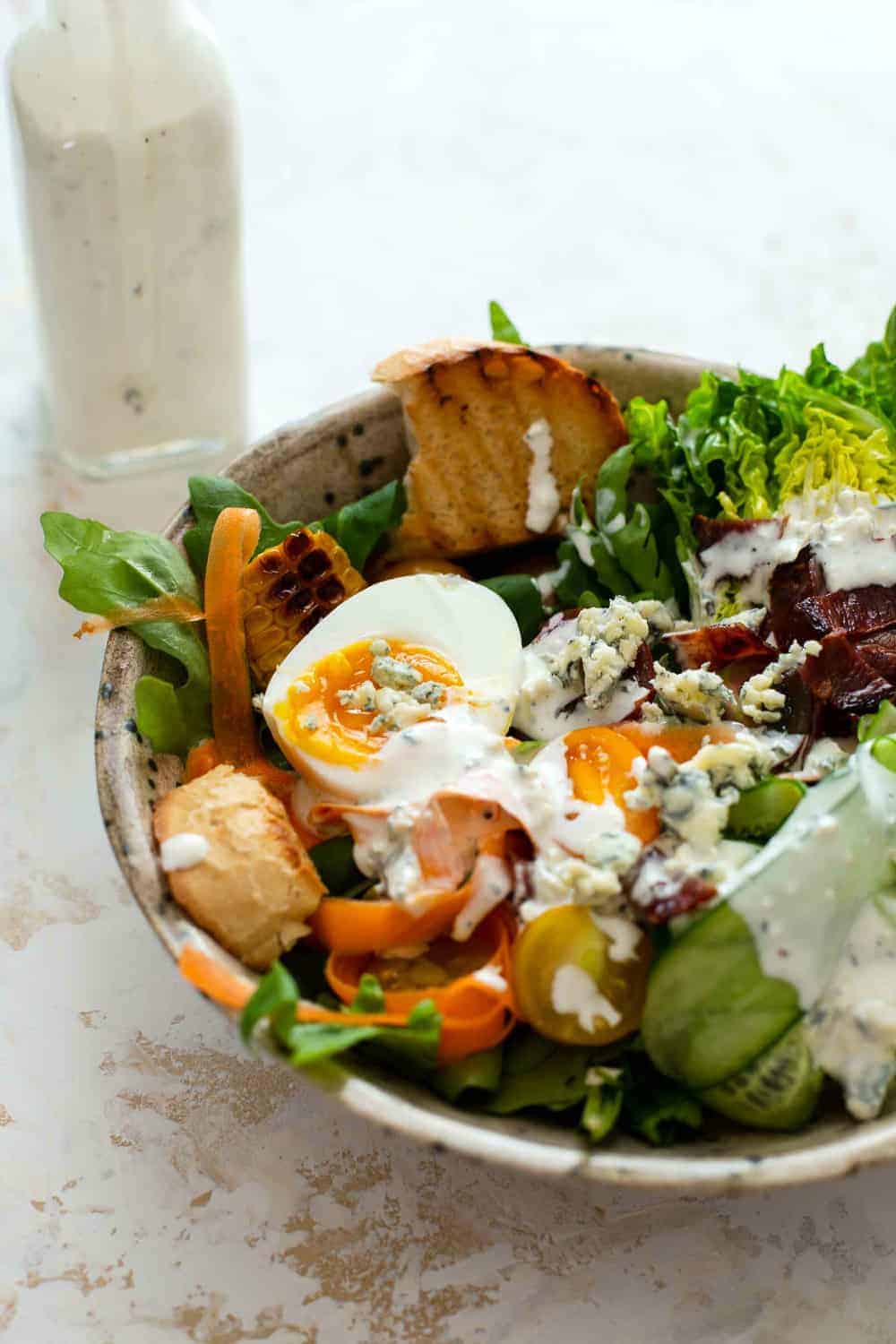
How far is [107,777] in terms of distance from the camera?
7.22 feet

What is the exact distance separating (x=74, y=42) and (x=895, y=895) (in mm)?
2088

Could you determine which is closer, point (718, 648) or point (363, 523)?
point (718, 648)

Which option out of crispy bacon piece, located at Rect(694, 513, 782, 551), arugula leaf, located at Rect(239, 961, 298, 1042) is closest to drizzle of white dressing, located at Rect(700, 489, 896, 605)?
crispy bacon piece, located at Rect(694, 513, 782, 551)

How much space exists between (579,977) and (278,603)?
0.89 m

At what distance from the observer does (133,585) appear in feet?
8.09

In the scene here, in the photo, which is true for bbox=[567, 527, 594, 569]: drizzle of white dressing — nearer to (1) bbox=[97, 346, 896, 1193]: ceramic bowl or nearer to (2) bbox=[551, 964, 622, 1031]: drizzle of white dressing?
(1) bbox=[97, 346, 896, 1193]: ceramic bowl

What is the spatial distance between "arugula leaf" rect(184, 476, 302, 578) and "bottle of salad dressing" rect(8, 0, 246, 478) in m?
0.60

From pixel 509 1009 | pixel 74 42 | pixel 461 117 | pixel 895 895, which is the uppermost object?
pixel 74 42

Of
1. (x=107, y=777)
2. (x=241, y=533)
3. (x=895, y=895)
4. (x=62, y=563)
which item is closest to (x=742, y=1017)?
A: (x=895, y=895)

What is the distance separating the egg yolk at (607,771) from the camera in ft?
6.98

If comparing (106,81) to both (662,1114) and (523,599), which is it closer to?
(523,599)

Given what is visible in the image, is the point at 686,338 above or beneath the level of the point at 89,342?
beneath

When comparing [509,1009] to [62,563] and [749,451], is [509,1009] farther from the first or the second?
[749,451]

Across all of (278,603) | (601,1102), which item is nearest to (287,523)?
(278,603)
